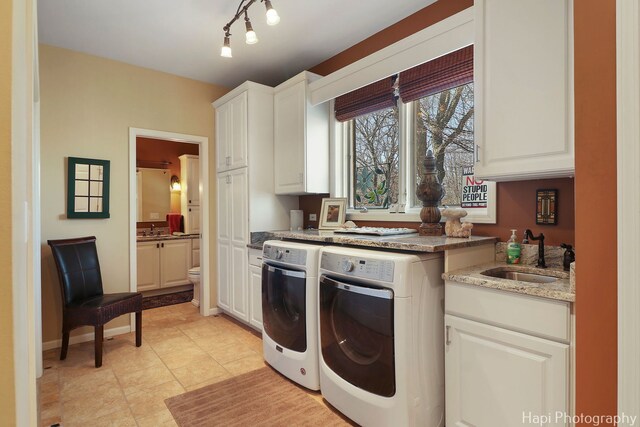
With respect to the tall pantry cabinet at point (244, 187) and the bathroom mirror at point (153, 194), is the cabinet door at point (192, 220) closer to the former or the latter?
the bathroom mirror at point (153, 194)

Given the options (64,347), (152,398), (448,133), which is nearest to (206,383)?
(152,398)

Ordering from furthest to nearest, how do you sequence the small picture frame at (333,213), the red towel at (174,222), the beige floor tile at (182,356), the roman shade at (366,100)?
1. the red towel at (174,222)
2. the small picture frame at (333,213)
3. the roman shade at (366,100)
4. the beige floor tile at (182,356)

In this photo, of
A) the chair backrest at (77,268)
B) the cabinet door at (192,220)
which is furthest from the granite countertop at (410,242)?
the cabinet door at (192,220)

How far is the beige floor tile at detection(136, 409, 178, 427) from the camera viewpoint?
185cm

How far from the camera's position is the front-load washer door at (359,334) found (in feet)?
5.48

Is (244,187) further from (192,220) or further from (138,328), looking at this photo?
(192,220)

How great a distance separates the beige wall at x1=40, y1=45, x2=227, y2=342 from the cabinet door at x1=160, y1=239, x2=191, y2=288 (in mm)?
1438

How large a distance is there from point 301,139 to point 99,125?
2011mm

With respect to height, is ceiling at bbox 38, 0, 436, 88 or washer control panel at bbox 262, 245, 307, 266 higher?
ceiling at bbox 38, 0, 436, 88

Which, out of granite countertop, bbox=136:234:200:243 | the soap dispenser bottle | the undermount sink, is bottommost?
granite countertop, bbox=136:234:200:243

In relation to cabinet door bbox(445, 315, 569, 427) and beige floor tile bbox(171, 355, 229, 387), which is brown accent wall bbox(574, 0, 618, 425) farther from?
beige floor tile bbox(171, 355, 229, 387)

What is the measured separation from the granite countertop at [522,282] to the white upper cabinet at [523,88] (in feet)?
1.66

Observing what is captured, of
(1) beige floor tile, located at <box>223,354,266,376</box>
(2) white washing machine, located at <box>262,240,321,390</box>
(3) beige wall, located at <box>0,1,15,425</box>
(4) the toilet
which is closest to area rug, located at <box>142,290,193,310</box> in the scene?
(4) the toilet

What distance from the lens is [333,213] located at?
3.00 meters
